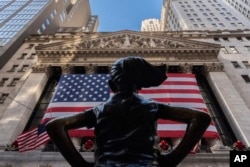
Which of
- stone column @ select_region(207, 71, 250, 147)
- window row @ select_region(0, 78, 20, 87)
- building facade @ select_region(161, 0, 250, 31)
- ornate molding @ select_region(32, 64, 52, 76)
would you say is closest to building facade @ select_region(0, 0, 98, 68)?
window row @ select_region(0, 78, 20, 87)

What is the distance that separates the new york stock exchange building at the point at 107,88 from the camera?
19.2 metres

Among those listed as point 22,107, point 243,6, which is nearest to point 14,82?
point 22,107

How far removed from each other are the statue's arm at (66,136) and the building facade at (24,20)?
3297 cm

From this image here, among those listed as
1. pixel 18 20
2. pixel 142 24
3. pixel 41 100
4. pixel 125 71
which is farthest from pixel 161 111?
pixel 142 24

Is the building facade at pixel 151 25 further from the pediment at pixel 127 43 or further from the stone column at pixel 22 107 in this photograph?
the stone column at pixel 22 107

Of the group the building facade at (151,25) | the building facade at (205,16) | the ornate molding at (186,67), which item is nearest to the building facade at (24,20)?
the ornate molding at (186,67)

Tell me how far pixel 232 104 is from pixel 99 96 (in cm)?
1204

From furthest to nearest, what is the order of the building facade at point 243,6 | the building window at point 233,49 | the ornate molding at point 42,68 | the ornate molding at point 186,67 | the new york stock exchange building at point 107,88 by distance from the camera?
the building facade at point 243,6 < the building window at point 233,49 < the ornate molding at point 42,68 < the ornate molding at point 186,67 < the new york stock exchange building at point 107,88

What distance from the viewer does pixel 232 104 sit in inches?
997

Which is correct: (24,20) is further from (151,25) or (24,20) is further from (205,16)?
(151,25)

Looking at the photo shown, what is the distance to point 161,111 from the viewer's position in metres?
3.84

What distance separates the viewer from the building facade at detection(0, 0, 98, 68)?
3742 centimetres

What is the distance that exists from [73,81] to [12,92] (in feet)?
24.2

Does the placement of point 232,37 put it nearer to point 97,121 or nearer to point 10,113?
point 10,113
